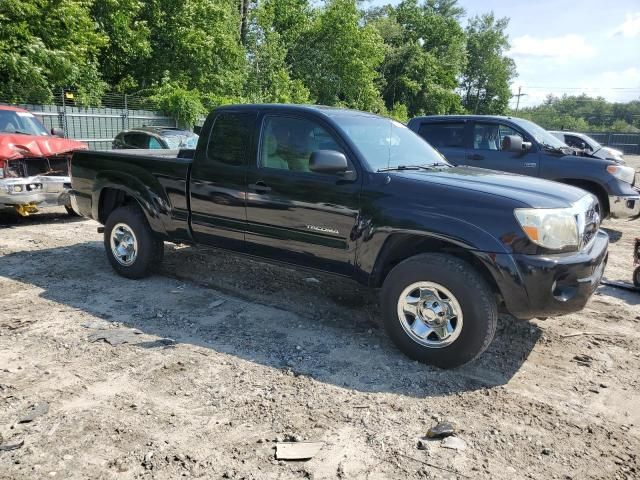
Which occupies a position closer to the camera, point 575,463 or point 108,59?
point 575,463

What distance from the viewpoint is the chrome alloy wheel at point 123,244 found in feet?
18.9

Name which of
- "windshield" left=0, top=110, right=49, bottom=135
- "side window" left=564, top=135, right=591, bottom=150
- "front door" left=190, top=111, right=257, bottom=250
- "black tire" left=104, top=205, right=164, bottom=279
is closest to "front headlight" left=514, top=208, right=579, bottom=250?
"front door" left=190, top=111, right=257, bottom=250

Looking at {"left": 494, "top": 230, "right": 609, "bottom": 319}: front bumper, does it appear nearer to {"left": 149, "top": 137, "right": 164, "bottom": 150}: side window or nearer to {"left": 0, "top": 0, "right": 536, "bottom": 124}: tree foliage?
{"left": 149, "top": 137, "right": 164, "bottom": 150}: side window

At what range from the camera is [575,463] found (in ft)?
9.28

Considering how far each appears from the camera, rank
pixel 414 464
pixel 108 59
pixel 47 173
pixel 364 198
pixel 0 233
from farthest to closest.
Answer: pixel 108 59 < pixel 47 173 < pixel 0 233 < pixel 364 198 < pixel 414 464

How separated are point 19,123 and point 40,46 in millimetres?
7602

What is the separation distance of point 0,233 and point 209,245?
4628 millimetres

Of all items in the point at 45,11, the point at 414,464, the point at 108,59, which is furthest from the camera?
the point at 108,59

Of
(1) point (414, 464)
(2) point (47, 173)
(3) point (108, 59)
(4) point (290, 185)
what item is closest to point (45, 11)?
(3) point (108, 59)

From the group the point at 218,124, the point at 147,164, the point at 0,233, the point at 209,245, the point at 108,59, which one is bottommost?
the point at 0,233

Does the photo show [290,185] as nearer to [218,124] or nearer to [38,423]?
[218,124]

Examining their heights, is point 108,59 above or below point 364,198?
above

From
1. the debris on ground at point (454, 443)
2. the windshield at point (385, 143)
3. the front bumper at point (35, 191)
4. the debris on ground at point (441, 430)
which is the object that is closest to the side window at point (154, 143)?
the front bumper at point (35, 191)

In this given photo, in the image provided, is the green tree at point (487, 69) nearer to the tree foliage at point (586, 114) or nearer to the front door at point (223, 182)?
the tree foliage at point (586, 114)
